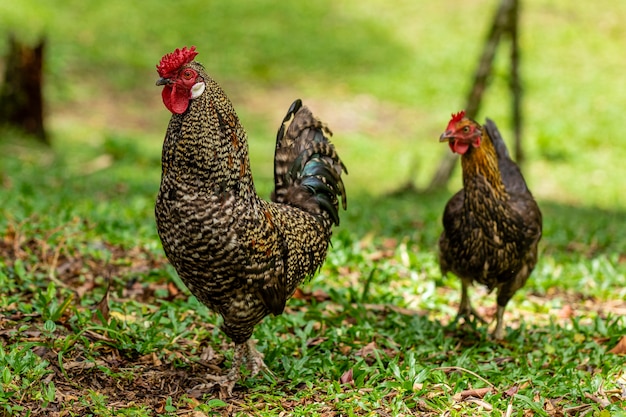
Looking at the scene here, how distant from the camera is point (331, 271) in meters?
7.07

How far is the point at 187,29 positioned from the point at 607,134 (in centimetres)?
1179

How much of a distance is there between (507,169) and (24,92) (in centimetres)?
938

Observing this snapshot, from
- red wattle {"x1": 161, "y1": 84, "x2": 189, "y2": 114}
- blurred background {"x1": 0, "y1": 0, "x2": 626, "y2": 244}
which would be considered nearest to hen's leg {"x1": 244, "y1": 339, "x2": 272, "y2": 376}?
red wattle {"x1": 161, "y1": 84, "x2": 189, "y2": 114}

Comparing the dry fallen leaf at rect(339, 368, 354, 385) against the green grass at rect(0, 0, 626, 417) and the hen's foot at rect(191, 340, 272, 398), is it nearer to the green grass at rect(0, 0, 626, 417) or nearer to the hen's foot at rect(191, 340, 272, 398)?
the green grass at rect(0, 0, 626, 417)

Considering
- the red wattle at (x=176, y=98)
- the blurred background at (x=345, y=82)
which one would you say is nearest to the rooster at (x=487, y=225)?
the red wattle at (x=176, y=98)

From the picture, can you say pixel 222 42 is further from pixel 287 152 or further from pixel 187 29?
pixel 287 152

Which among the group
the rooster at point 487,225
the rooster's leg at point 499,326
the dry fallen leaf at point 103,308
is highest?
the rooster at point 487,225

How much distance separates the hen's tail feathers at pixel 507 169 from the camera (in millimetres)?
6223

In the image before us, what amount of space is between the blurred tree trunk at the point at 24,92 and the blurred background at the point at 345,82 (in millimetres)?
263

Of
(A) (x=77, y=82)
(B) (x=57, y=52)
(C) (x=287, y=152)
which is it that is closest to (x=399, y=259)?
(C) (x=287, y=152)

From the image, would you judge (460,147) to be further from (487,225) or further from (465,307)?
(465,307)

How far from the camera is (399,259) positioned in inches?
298

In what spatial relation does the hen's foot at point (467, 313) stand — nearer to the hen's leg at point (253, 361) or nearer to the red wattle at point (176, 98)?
the hen's leg at point (253, 361)

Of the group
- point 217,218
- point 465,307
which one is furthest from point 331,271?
point 217,218
